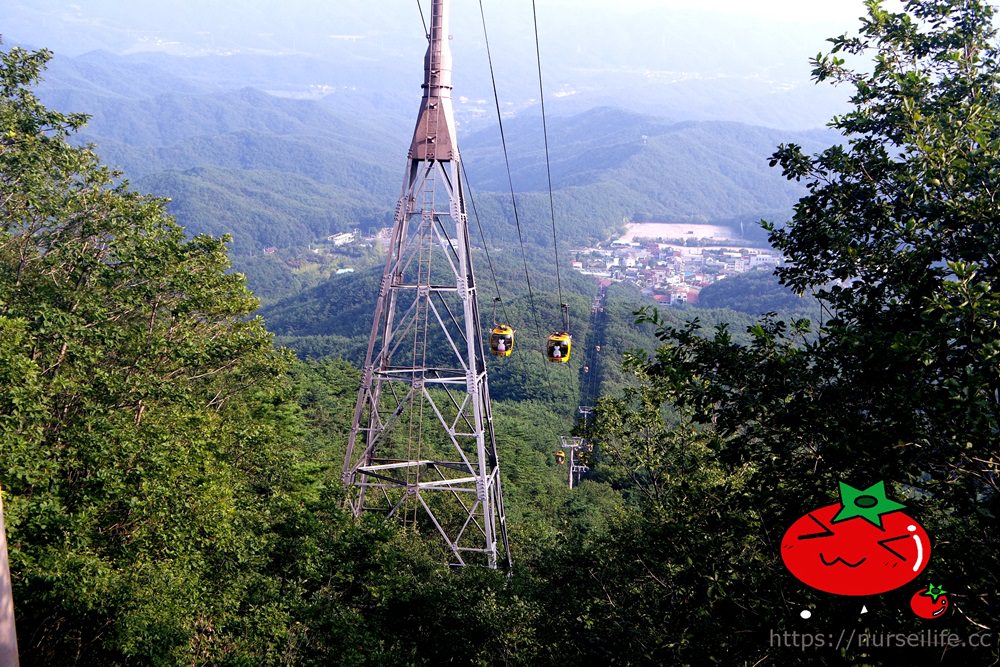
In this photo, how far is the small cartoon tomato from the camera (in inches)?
221

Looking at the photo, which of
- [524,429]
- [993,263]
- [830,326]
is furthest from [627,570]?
[524,429]

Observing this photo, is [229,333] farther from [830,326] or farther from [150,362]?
[830,326]

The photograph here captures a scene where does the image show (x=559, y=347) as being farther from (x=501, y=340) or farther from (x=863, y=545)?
(x=863, y=545)

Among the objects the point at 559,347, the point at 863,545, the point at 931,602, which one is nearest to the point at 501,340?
the point at 559,347

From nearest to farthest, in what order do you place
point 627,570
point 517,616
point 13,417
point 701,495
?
point 701,495, point 13,417, point 627,570, point 517,616

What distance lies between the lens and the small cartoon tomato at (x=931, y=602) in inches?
221

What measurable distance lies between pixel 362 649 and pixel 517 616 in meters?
2.06

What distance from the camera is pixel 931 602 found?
5.64 m

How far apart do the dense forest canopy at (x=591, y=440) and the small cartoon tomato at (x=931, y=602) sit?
68 millimetres

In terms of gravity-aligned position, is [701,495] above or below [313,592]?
above

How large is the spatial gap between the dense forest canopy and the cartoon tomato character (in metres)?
0.12

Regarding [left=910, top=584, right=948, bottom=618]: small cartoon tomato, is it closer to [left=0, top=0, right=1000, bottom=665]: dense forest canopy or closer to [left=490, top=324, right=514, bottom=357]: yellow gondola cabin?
[left=0, top=0, right=1000, bottom=665]: dense forest canopy

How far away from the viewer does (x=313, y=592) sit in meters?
13.2

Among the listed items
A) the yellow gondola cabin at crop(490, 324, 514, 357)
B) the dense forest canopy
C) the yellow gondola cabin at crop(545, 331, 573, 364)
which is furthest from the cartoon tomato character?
the yellow gondola cabin at crop(545, 331, 573, 364)
